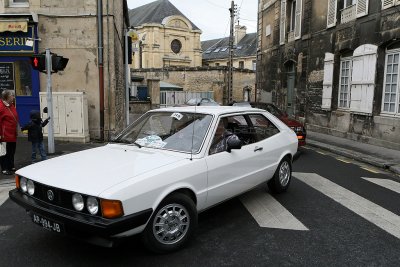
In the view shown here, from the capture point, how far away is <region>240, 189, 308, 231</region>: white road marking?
448cm

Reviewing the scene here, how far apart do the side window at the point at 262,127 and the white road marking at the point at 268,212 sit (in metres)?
0.97

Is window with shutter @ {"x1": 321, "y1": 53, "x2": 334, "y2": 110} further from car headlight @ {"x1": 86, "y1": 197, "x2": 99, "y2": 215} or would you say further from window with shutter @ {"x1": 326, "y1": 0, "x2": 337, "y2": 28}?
car headlight @ {"x1": 86, "y1": 197, "x2": 99, "y2": 215}

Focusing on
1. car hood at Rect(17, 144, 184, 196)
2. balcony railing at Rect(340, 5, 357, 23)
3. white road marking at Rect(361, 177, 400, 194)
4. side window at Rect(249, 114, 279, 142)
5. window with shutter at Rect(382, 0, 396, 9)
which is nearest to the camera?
car hood at Rect(17, 144, 184, 196)

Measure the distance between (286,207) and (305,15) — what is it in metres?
13.5

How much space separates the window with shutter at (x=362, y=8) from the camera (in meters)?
11.9

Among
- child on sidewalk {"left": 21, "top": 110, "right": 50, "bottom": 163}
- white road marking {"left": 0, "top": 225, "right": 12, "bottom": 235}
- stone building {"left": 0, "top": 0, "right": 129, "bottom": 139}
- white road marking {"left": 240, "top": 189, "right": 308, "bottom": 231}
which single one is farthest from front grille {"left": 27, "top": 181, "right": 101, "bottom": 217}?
stone building {"left": 0, "top": 0, "right": 129, "bottom": 139}

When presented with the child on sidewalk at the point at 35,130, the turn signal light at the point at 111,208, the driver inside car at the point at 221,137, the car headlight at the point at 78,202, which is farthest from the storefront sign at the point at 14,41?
the turn signal light at the point at 111,208

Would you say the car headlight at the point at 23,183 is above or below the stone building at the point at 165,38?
below

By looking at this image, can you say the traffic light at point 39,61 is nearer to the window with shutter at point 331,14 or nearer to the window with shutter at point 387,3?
the window with shutter at point 387,3

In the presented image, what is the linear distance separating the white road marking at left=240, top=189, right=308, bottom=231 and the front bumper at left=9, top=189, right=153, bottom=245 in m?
1.88

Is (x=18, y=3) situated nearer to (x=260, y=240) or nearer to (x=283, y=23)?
(x=260, y=240)

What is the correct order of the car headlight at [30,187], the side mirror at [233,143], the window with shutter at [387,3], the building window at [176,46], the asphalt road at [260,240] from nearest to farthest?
the asphalt road at [260,240] < the car headlight at [30,187] < the side mirror at [233,143] < the window with shutter at [387,3] < the building window at [176,46]

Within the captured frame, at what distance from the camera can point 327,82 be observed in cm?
1443

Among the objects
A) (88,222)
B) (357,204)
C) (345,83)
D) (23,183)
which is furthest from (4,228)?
(345,83)
